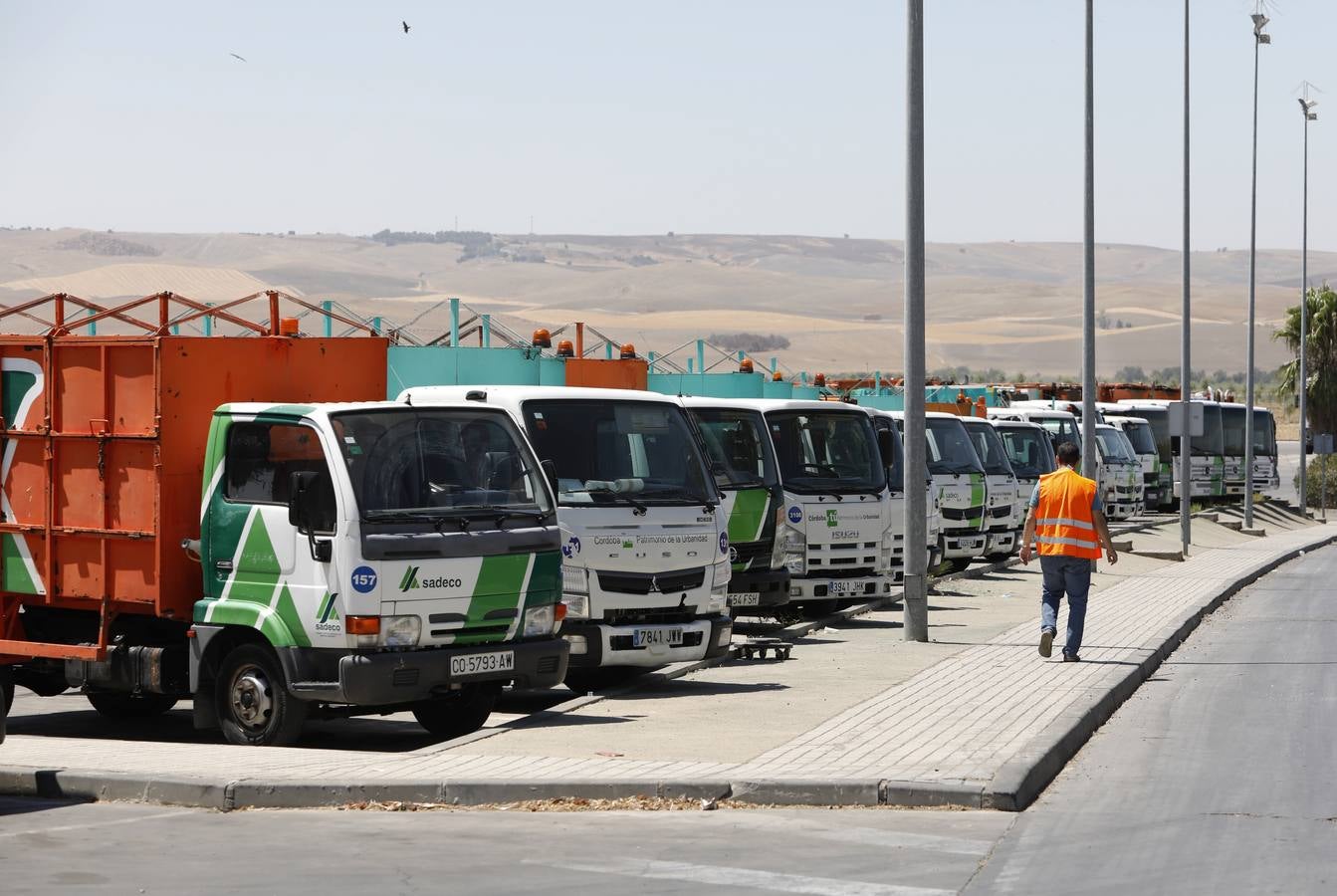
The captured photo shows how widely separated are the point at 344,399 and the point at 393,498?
7.06 feet

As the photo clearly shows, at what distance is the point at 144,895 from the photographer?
7355mm

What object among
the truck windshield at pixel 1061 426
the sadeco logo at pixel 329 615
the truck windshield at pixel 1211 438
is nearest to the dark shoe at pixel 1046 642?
the sadeco logo at pixel 329 615

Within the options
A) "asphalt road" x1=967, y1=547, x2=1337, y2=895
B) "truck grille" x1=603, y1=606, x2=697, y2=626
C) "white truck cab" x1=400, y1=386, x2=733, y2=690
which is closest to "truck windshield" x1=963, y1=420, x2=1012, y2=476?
"asphalt road" x1=967, y1=547, x2=1337, y2=895

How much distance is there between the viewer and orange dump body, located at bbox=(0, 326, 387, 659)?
11.8 metres

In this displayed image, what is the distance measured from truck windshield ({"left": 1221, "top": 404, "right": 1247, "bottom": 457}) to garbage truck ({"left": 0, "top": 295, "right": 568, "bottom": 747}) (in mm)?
43971

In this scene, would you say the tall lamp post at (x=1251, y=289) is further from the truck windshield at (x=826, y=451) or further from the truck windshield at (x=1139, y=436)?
the truck windshield at (x=826, y=451)

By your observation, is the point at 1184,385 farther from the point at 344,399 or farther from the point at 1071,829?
the point at 1071,829

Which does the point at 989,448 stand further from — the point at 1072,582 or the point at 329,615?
the point at 329,615

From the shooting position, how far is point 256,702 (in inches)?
447

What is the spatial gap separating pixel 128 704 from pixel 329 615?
3.36 metres

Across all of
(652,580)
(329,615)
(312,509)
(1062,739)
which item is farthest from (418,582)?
(1062,739)

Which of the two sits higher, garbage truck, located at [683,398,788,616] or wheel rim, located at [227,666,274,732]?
garbage truck, located at [683,398,788,616]

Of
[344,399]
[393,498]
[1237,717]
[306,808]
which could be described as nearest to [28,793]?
[306,808]

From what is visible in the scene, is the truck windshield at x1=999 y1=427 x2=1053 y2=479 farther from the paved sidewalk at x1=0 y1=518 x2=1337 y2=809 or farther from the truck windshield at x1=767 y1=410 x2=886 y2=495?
the paved sidewalk at x1=0 y1=518 x2=1337 y2=809
